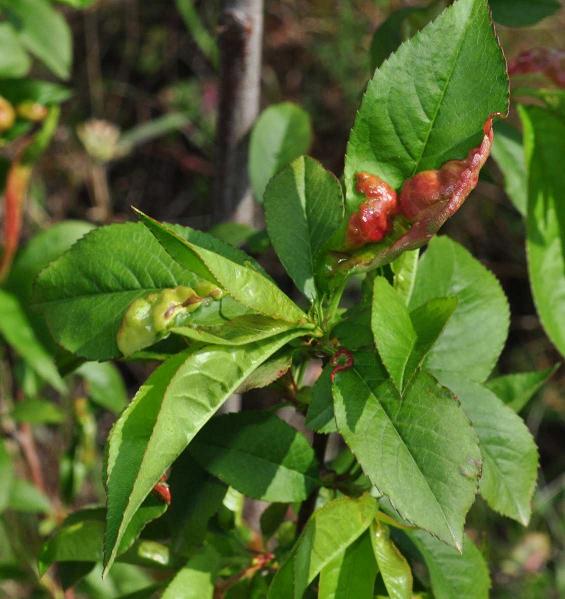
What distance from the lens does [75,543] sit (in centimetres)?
79

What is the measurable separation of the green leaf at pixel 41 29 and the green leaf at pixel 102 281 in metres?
0.79

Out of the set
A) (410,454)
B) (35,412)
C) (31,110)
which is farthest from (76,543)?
(31,110)

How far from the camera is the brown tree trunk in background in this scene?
98cm

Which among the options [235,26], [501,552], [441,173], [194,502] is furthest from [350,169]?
[501,552]

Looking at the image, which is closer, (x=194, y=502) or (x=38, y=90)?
(x=194, y=502)

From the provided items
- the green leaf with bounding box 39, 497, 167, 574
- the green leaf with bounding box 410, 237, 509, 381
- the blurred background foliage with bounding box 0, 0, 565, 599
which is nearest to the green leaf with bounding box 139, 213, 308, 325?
the green leaf with bounding box 410, 237, 509, 381

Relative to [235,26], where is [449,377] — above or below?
below

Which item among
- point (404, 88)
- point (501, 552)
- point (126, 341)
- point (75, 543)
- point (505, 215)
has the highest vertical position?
point (404, 88)

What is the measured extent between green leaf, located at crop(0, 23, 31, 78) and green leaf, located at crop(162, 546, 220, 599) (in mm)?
912

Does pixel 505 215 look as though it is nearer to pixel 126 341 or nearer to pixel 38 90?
pixel 38 90

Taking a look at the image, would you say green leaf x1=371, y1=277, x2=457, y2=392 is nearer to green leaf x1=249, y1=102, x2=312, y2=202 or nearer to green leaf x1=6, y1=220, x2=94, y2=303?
green leaf x1=249, y1=102, x2=312, y2=202

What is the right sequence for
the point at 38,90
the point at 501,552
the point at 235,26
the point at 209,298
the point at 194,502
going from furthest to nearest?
the point at 501,552 → the point at 38,90 → the point at 235,26 → the point at 194,502 → the point at 209,298

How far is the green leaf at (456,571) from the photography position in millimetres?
731

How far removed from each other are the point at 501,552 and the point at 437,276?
6.27 ft
